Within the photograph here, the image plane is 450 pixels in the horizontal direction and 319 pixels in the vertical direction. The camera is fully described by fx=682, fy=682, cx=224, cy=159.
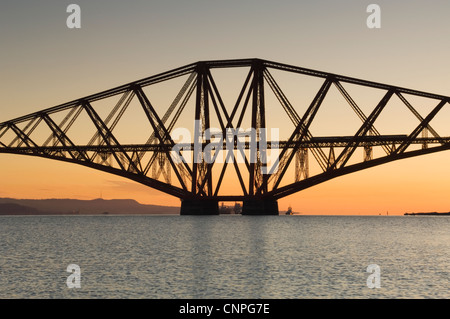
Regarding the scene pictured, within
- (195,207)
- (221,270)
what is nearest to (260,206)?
(195,207)

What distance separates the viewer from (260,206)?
101625 mm

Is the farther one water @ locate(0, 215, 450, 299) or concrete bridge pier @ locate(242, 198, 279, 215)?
concrete bridge pier @ locate(242, 198, 279, 215)

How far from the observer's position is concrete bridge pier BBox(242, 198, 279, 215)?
333 feet

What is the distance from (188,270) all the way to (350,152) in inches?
2355

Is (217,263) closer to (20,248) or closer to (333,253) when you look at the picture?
(333,253)

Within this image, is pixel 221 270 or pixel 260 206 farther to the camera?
pixel 260 206

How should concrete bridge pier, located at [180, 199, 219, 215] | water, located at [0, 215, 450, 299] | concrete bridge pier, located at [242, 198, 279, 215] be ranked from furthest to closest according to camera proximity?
concrete bridge pier, located at [180, 199, 219, 215], concrete bridge pier, located at [242, 198, 279, 215], water, located at [0, 215, 450, 299]

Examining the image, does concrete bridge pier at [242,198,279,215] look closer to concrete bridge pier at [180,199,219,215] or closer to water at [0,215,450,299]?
concrete bridge pier at [180,199,219,215]

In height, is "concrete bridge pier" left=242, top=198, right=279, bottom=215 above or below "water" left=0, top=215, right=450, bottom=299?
above

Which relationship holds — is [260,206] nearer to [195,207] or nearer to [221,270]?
[195,207]

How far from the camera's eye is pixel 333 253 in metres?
48.1

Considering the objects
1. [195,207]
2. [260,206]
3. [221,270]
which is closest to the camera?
[221,270]

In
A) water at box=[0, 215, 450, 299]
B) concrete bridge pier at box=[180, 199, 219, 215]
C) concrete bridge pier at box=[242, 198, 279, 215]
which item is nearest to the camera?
water at box=[0, 215, 450, 299]

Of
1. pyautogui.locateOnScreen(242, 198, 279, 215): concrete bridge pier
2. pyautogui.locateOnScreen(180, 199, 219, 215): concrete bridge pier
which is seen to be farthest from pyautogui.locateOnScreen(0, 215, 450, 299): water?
pyautogui.locateOnScreen(180, 199, 219, 215): concrete bridge pier
